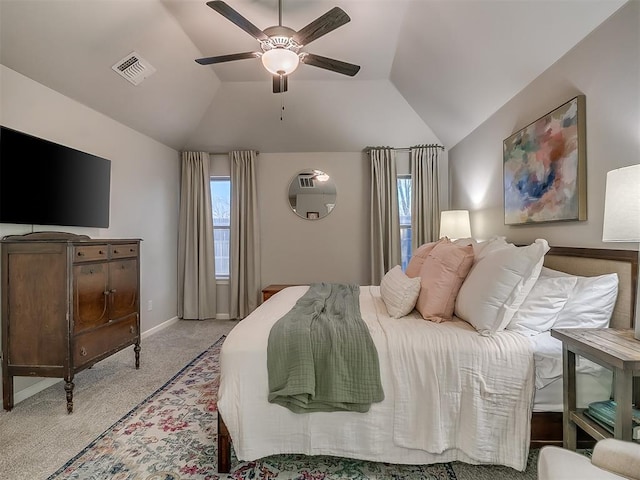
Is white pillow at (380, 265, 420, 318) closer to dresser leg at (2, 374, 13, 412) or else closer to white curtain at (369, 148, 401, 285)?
white curtain at (369, 148, 401, 285)

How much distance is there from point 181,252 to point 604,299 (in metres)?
4.52

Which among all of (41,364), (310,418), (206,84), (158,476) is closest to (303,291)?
(310,418)

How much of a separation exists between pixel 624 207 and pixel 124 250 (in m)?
3.27

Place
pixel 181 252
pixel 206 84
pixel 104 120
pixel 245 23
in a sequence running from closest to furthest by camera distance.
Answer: pixel 245 23 < pixel 104 120 < pixel 206 84 < pixel 181 252

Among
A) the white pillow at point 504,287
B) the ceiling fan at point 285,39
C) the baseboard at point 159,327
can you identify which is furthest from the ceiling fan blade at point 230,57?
the baseboard at point 159,327

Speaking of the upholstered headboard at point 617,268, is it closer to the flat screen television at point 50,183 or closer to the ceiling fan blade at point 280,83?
the ceiling fan blade at point 280,83

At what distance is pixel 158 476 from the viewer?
1.62 meters

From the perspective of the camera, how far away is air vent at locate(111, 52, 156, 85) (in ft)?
9.36

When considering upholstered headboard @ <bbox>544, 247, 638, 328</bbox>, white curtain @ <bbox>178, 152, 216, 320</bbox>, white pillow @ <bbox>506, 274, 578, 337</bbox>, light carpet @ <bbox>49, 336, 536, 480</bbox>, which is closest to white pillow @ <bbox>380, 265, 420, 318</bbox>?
white pillow @ <bbox>506, 274, 578, 337</bbox>

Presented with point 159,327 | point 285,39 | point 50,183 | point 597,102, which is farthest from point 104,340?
point 597,102

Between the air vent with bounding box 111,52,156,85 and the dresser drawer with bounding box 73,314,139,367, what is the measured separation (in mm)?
2169

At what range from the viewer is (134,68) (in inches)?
116

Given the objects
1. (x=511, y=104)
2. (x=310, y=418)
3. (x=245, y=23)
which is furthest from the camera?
(x=511, y=104)

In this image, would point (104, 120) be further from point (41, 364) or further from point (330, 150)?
point (330, 150)
